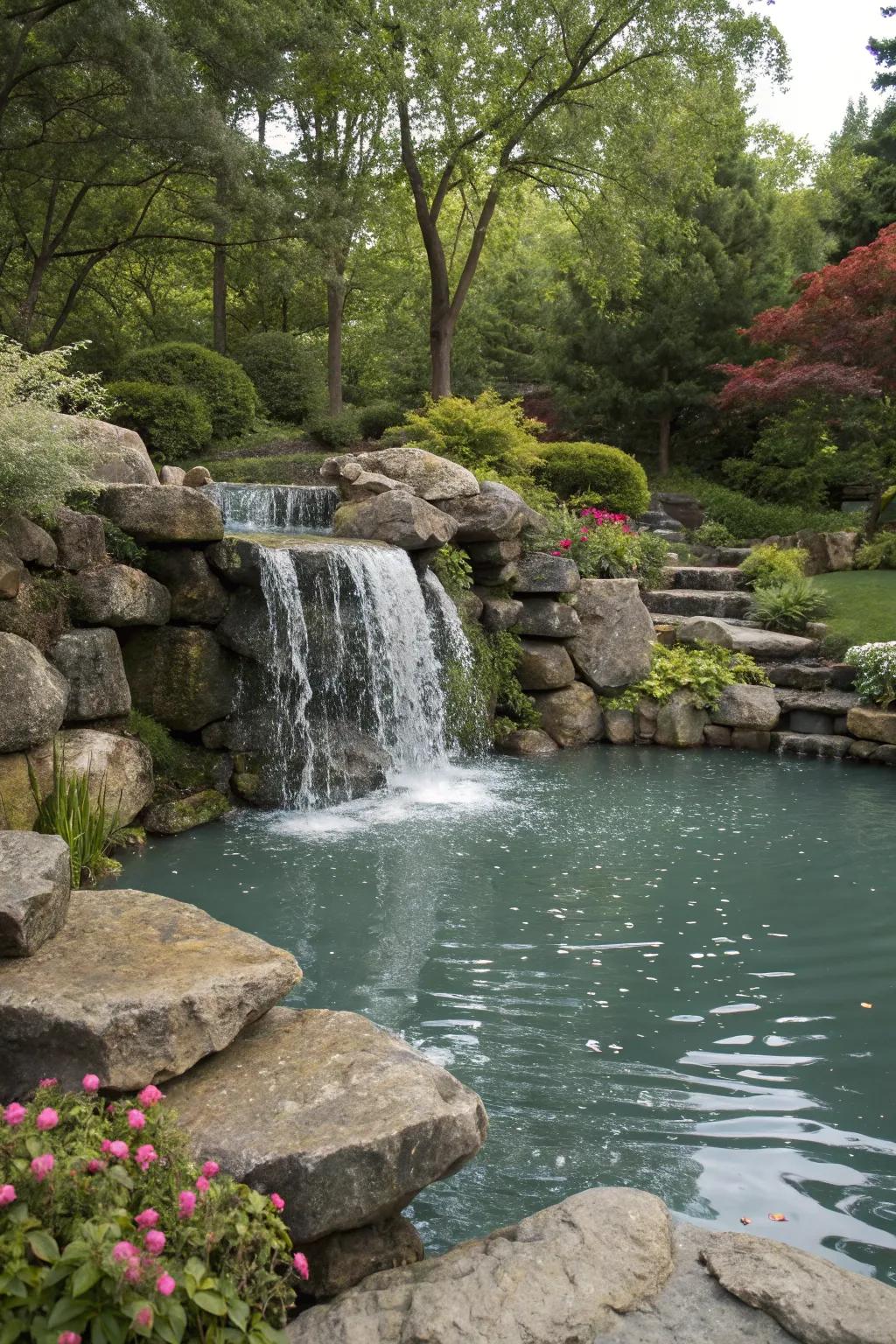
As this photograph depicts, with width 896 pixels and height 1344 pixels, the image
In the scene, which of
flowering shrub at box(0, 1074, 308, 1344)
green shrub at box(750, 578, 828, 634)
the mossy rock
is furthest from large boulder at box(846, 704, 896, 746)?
flowering shrub at box(0, 1074, 308, 1344)

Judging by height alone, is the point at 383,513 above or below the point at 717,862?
above

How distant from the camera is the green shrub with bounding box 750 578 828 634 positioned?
1248 cm

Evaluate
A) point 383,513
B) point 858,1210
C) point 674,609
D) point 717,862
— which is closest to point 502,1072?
point 858,1210

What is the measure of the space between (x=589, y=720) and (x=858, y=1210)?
7.88 meters

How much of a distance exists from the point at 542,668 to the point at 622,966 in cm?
593

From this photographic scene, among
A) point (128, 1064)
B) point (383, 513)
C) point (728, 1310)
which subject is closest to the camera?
point (728, 1310)

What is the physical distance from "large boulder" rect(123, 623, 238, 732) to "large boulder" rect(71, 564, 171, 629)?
24cm

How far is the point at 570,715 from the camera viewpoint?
10.8 metres

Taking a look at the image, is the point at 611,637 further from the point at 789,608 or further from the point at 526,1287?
the point at 526,1287

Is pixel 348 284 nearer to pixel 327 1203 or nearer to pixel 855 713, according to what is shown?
pixel 855 713

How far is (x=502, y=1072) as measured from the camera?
13.1 feet

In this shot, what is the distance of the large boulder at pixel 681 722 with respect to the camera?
1079cm

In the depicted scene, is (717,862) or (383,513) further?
(383,513)

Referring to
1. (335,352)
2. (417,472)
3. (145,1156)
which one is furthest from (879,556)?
(145,1156)
